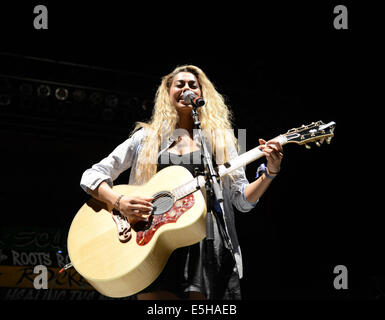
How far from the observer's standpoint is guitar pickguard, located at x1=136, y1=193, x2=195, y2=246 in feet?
6.52

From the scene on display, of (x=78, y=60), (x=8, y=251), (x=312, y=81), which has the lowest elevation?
(x=8, y=251)

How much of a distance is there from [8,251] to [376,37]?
15.4ft

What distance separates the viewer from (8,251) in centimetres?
435

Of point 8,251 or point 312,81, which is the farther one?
point 312,81

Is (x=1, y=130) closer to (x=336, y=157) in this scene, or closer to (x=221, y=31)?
(x=221, y=31)

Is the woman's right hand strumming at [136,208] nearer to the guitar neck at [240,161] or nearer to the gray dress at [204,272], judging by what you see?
the gray dress at [204,272]

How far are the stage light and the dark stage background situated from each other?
0.05 meters

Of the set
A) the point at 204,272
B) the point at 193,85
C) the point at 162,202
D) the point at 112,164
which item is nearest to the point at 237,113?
the point at 193,85

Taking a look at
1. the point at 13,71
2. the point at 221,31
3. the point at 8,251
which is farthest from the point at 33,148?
the point at 221,31

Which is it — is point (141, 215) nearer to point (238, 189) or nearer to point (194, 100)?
point (238, 189)

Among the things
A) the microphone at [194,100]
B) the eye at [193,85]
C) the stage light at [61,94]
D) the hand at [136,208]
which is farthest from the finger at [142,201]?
the stage light at [61,94]

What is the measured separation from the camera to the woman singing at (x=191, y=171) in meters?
1.89
